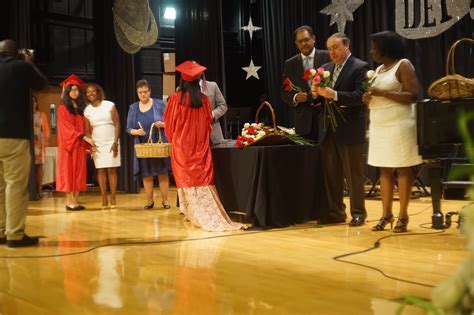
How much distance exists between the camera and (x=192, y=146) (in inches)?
216

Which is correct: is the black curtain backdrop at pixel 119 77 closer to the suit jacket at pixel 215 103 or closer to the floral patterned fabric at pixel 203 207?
the suit jacket at pixel 215 103

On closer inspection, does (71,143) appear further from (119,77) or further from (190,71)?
(119,77)

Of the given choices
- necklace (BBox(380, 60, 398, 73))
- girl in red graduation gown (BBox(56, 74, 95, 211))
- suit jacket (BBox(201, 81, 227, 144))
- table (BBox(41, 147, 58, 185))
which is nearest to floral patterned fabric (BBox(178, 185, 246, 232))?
suit jacket (BBox(201, 81, 227, 144))

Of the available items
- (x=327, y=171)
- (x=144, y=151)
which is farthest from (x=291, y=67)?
(x=144, y=151)

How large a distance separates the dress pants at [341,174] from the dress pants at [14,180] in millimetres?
2441

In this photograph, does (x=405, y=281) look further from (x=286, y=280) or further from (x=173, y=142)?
(x=173, y=142)

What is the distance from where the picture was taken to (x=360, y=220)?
5.09 metres

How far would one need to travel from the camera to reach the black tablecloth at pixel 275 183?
16.5 ft

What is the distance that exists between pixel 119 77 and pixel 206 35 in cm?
159

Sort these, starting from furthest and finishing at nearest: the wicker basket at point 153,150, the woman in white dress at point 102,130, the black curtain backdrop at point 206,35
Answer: the black curtain backdrop at point 206,35 < the woman in white dress at point 102,130 < the wicker basket at point 153,150

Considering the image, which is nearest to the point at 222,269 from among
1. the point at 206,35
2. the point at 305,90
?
the point at 305,90

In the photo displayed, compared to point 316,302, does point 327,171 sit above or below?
above

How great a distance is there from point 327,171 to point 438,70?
367 cm

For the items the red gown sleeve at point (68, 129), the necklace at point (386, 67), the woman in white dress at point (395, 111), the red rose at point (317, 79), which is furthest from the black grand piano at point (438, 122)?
the red gown sleeve at point (68, 129)
